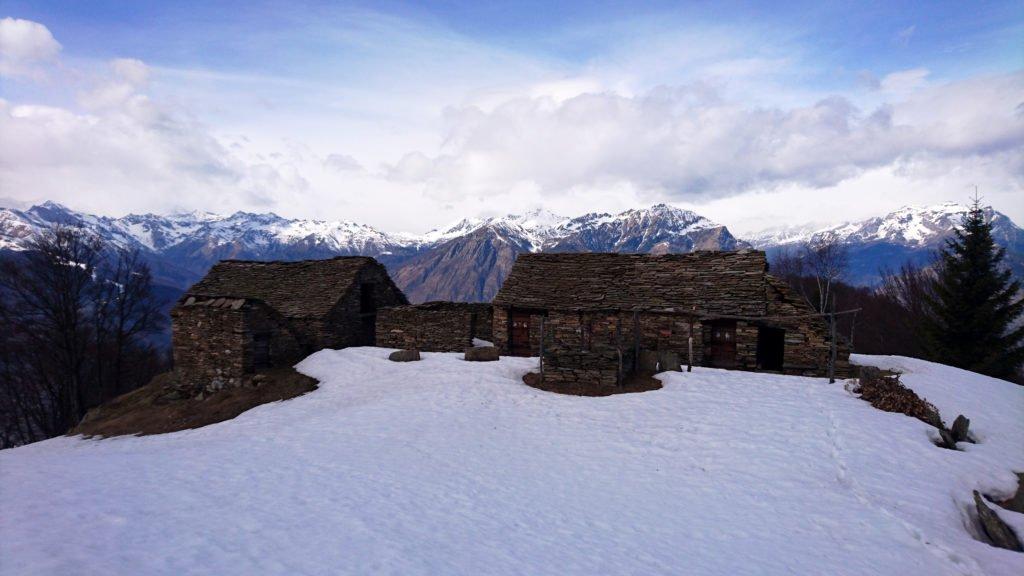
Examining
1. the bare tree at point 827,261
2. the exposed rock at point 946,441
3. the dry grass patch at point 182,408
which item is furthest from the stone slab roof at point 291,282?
the bare tree at point 827,261

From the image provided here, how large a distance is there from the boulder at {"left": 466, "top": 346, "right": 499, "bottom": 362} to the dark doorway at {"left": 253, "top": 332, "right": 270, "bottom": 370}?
11.0 m

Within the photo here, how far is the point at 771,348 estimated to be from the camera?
83.5 feet

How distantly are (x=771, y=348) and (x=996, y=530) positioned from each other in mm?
18105

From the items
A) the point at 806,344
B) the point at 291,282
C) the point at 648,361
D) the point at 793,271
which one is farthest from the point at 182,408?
the point at 793,271

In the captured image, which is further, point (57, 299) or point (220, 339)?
point (57, 299)

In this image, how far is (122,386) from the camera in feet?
119

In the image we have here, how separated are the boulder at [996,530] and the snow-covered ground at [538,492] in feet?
1.02

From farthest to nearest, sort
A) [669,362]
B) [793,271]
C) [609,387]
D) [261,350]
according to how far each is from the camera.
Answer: [793,271] < [261,350] < [669,362] < [609,387]

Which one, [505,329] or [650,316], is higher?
[650,316]

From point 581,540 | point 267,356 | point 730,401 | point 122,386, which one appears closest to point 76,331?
point 122,386

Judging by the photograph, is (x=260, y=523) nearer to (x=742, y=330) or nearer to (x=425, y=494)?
(x=425, y=494)

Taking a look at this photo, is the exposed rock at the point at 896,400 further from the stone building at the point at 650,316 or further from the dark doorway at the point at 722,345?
the dark doorway at the point at 722,345

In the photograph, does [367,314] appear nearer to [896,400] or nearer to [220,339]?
[220,339]

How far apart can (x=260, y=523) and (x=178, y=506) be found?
172 centimetres
